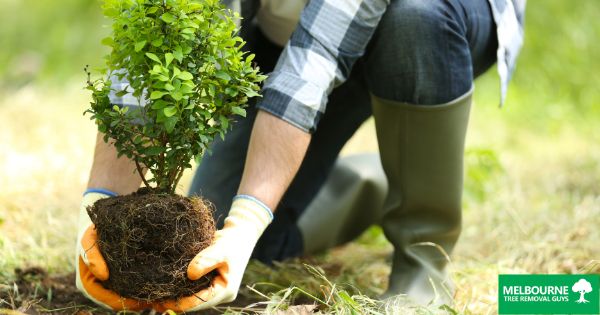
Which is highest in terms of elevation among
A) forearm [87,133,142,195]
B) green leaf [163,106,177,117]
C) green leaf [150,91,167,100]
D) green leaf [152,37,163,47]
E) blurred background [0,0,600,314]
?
green leaf [152,37,163,47]

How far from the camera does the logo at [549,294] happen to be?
1.96 meters

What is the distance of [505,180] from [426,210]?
54.9 inches

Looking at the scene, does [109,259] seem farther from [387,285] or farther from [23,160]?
[23,160]

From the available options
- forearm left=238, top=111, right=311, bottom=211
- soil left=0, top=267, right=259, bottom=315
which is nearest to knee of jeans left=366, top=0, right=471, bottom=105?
forearm left=238, top=111, right=311, bottom=211

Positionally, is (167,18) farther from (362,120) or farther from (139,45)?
(362,120)

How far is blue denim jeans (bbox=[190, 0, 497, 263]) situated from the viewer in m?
1.86

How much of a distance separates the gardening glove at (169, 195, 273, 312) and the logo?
0.70 metres

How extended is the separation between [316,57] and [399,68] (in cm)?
24

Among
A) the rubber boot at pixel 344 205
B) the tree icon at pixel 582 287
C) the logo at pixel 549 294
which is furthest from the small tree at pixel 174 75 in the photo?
the rubber boot at pixel 344 205

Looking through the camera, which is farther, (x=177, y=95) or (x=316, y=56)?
(x=316, y=56)

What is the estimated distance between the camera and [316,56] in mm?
1772

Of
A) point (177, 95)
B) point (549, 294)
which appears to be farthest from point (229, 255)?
point (549, 294)

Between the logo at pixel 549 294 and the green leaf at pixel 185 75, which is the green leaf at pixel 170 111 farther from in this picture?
the logo at pixel 549 294

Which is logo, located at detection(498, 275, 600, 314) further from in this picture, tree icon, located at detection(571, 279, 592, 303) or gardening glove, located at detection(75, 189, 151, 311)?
gardening glove, located at detection(75, 189, 151, 311)
